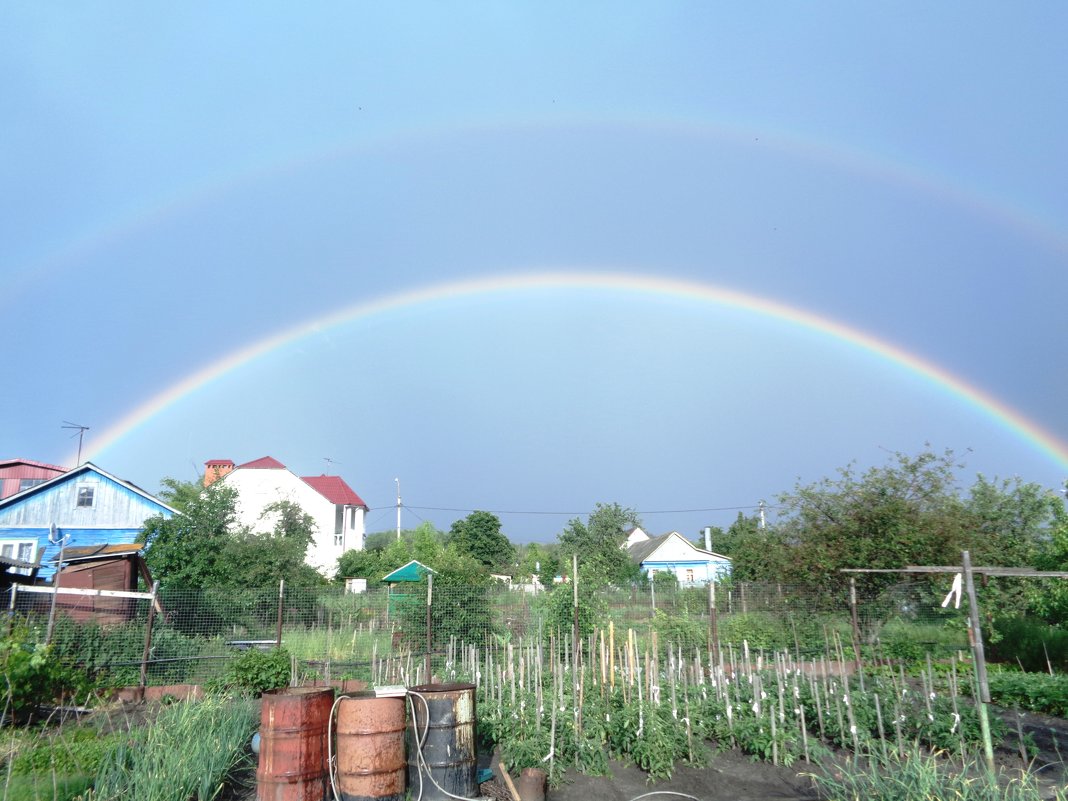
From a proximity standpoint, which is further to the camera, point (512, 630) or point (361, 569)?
point (361, 569)

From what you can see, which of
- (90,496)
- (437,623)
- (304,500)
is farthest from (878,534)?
(304,500)

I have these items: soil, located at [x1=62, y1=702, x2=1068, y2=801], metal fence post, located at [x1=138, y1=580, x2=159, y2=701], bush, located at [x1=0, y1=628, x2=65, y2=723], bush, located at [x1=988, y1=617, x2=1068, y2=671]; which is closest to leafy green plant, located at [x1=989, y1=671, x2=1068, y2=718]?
soil, located at [x1=62, y1=702, x2=1068, y2=801]

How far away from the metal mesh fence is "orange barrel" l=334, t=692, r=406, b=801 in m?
6.13

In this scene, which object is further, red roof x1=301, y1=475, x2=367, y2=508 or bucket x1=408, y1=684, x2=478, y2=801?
red roof x1=301, y1=475, x2=367, y2=508

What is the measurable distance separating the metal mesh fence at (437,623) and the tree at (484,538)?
44.3 metres

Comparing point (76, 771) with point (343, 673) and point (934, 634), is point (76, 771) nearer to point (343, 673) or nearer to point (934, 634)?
point (343, 673)

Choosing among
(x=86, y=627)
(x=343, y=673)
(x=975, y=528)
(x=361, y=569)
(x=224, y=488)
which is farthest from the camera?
(x=361, y=569)

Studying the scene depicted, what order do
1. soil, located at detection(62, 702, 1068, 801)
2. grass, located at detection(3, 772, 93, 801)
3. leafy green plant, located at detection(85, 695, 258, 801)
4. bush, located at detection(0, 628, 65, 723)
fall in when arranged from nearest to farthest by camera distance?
grass, located at detection(3, 772, 93, 801), leafy green plant, located at detection(85, 695, 258, 801), soil, located at detection(62, 702, 1068, 801), bush, located at detection(0, 628, 65, 723)

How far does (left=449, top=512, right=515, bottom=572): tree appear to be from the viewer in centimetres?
6225

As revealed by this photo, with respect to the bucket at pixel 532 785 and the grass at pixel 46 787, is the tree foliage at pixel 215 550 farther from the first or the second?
the bucket at pixel 532 785

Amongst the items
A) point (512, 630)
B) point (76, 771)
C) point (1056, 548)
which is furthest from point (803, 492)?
point (76, 771)

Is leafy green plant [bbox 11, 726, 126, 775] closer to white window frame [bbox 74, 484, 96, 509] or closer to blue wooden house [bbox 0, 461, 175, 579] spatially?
blue wooden house [bbox 0, 461, 175, 579]

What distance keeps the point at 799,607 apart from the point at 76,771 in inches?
571

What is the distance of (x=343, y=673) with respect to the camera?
14602 millimetres
